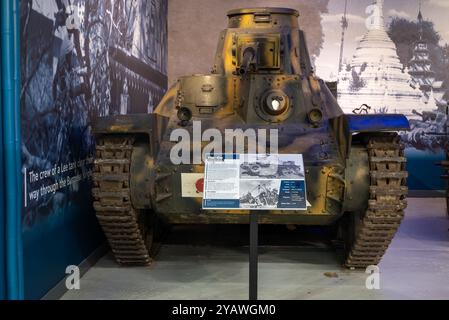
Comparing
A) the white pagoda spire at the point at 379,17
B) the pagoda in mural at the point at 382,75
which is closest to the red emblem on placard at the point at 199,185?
the pagoda in mural at the point at 382,75

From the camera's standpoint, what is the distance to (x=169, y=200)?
539 cm

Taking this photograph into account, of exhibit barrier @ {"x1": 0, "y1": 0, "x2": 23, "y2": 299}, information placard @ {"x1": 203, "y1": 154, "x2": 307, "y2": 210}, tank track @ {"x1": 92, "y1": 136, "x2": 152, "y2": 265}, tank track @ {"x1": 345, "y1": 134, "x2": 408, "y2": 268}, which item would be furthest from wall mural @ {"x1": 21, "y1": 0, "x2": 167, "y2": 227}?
tank track @ {"x1": 345, "y1": 134, "x2": 408, "y2": 268}

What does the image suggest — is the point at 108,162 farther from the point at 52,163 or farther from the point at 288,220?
the point at 288,220

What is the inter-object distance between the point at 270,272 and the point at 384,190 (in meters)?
1.46

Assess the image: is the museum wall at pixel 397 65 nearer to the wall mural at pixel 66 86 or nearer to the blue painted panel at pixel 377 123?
the wall mural at pixel 66 86

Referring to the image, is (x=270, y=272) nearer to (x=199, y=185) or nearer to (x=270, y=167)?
(x=199, y=185)

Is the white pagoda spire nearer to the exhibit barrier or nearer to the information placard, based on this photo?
the information placard

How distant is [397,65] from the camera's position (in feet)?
40.0

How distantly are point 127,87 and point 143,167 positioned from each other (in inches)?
116

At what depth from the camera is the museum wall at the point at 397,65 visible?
12.0 metres

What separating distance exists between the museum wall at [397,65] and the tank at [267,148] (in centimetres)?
627

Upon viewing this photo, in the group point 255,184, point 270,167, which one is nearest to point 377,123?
point 270,167

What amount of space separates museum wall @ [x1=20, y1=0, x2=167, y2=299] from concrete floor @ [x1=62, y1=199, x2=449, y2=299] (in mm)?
459
